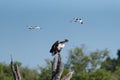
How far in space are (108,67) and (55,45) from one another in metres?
64.8

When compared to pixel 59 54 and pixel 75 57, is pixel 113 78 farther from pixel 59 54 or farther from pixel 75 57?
pixel 59 54

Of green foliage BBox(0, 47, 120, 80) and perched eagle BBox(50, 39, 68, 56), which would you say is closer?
perched eagle BBox(50, 39, 68, 56)

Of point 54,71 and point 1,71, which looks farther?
point 1,71

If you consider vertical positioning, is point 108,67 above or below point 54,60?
below

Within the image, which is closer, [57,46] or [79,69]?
[57,46]

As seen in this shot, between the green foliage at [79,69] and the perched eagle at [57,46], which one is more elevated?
the perched eagle at [57,46]

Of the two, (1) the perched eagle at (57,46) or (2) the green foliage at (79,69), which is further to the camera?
(2) the green foliage at (79,69)

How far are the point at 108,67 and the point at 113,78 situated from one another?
18.1 metres

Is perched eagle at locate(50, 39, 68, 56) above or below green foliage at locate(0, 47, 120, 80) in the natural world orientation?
above

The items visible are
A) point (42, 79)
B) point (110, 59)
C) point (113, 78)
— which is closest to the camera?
point (42, 79)

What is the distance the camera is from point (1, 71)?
65.7m

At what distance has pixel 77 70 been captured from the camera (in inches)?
2566

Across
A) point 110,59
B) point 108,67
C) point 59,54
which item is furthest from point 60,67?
point 110,59

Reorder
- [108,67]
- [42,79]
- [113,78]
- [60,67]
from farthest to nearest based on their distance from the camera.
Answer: [108,67] → [113,78] → [42,79] → [60,67]
